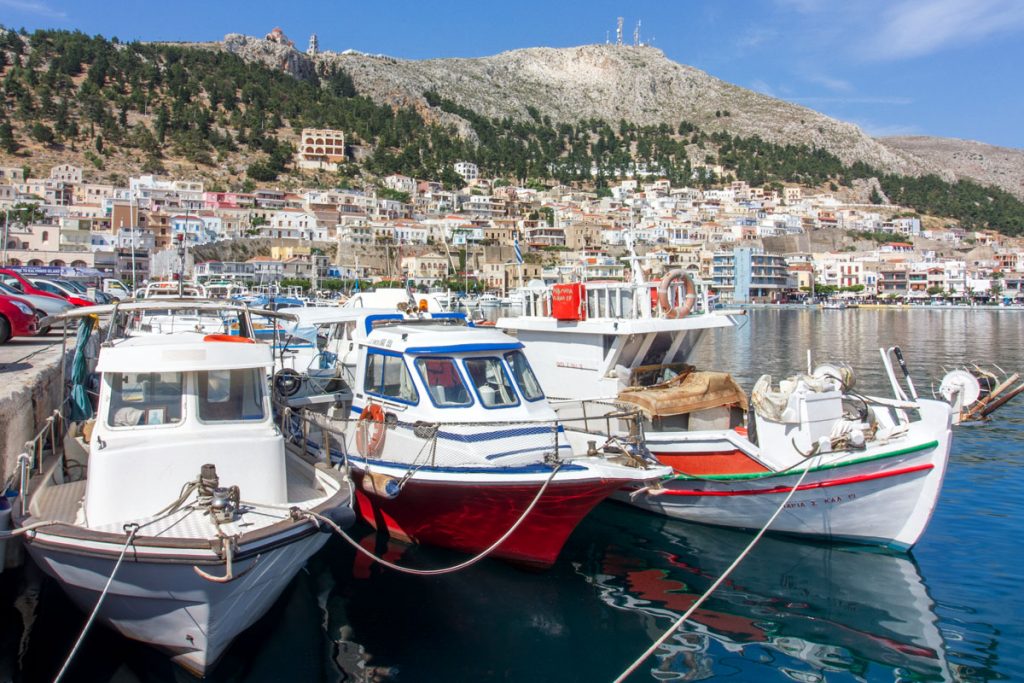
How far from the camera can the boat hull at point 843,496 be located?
32.4ft

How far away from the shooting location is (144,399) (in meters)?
7.73

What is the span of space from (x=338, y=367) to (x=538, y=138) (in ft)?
602

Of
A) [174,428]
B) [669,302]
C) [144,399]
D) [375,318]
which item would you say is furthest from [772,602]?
[375,318]

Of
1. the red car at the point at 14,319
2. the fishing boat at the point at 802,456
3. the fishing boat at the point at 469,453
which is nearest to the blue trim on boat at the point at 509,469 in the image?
the fishing boat at the point at 469,453

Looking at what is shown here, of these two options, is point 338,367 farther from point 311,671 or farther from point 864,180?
point 864,180

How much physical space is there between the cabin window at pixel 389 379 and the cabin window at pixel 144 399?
3.08 metres

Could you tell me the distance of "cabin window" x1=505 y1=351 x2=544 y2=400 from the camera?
401 inches

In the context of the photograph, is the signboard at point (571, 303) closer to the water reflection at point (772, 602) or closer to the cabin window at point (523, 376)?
the cabin window at point (523, 376)

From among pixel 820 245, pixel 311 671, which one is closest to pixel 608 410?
pixel 311 671

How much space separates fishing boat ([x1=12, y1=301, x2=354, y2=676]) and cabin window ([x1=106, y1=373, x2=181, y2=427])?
10mm

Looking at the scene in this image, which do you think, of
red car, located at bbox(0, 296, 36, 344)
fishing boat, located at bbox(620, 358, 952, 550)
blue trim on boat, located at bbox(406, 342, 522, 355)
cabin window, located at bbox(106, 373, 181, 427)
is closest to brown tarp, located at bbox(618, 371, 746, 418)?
fishing boat, located at bbox(620, 358, 952, 550)

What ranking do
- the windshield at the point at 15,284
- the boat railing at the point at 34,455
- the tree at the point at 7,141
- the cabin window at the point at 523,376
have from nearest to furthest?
the boat railing at the point at 34,455 → the cabin window at the point at 523,376 → the windshield at the point at 15,284 → the tree at the point at 7,141

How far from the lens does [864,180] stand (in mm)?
197625

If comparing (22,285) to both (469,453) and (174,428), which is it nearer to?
(174,428)
